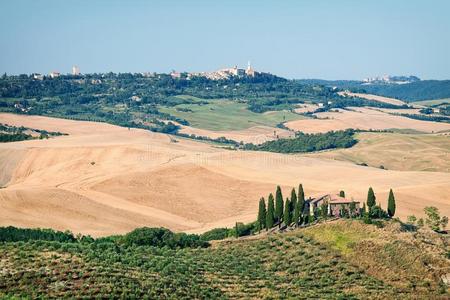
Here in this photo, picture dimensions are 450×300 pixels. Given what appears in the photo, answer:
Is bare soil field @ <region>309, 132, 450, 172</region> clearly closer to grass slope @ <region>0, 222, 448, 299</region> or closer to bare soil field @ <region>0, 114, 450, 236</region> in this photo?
bare soil field @ <region>0, 114, 450, 236</region>

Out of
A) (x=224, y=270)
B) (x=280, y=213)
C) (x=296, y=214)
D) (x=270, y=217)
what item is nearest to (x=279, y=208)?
(x=280, y=213)

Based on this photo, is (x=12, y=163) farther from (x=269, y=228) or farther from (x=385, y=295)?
(x=385, y=295)

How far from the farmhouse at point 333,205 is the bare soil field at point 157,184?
35.0ft

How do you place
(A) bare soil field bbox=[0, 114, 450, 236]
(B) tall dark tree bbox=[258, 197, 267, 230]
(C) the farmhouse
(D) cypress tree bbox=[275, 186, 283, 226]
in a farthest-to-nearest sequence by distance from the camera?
(A) bare soil field bbox=[0, 114, 450, 236] → (C) the farmhouse → (D) cypress tree bbox=[275, 186, 283, 226] → (B) tall dark tree bbox=[258, 197, 267, 230]

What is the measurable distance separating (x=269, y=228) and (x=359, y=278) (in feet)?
70.3

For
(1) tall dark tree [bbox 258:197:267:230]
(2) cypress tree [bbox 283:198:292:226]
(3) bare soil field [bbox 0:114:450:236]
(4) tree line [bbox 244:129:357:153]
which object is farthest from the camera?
(4) tree line [bbox 244:129:357:153]

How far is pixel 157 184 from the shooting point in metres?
109

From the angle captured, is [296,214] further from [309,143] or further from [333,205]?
[309,143]

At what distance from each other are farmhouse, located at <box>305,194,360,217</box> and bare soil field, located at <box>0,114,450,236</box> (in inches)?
420

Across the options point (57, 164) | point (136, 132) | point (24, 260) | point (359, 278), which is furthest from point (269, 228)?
point (136, 132)

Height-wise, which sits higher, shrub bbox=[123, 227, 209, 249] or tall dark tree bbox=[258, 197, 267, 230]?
tall dark tree bbox=[258, 197, 267, 230]

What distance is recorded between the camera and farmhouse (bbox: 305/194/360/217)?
257ft

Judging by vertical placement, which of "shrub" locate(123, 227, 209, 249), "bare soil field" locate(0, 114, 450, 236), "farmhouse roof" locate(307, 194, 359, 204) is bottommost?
"bare soil field" locate(0, 114, 450, 236)

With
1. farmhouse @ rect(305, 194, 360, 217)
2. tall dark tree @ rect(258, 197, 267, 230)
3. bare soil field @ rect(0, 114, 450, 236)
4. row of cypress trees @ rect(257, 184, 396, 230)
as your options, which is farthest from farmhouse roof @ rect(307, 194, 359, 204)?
bare soil field @ rect(0, 114, 450, 236)
